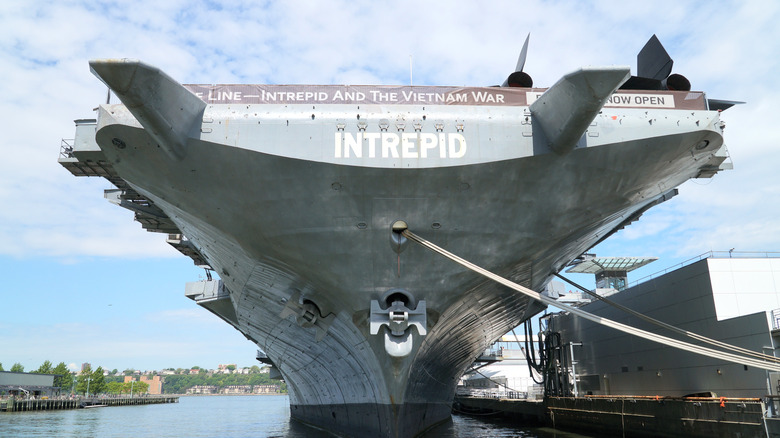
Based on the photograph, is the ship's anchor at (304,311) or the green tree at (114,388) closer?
the ship's anchor at (304,311)

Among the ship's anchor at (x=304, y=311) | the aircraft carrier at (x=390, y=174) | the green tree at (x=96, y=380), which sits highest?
the aircraft carrier at (x=390, y=174)

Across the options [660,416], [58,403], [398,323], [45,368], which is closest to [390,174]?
[398,323]

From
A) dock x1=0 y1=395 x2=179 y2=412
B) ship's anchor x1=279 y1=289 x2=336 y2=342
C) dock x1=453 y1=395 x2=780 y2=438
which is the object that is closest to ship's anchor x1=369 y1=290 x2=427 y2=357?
ship's anchor x1=279 y1=289 x2=336 y2=342

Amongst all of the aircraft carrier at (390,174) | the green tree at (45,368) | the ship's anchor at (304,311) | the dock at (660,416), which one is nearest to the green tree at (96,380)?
the green tree at (45,368)

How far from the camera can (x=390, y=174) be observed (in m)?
7.31

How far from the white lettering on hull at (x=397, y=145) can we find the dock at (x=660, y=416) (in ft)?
23.9

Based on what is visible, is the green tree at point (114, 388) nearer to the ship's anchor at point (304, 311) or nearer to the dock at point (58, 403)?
the dock at point (58, 403)

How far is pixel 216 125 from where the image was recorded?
7.25m

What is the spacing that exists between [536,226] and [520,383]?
3625 centimetres

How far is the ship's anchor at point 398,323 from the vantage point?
8125mm

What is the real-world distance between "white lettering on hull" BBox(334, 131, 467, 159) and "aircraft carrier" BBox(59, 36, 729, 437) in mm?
19

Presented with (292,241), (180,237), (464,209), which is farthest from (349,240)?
(180,237)

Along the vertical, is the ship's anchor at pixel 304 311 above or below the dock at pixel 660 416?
above

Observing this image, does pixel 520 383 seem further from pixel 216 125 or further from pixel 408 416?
pixel 216 125
